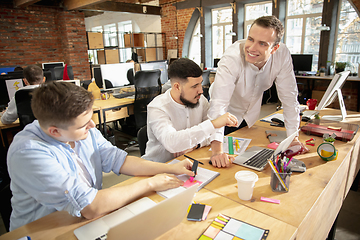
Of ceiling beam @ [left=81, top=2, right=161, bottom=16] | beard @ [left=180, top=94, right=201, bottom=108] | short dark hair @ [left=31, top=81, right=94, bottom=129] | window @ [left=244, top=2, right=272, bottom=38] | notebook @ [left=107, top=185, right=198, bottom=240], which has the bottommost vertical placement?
notebook @ [left=107, top=185, right=198, bottom=240]

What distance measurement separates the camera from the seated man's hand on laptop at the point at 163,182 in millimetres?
1086

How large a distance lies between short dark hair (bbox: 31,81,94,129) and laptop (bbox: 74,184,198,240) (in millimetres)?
395

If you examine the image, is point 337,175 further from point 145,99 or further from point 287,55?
point 145,99

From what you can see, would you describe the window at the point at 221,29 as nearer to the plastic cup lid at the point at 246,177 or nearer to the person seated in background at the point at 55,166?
the plastic cup lid at the point at 246,177

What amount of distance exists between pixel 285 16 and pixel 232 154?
704 cm

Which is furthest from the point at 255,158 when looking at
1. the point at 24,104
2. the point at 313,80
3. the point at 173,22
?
the point at 173,22

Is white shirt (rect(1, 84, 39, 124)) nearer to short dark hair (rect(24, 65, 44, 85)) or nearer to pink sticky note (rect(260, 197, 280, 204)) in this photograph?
short dark hair (rect(24, 65, 44, 85))

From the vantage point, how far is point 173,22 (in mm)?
9172

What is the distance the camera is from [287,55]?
68.4 inches

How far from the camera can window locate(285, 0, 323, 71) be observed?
6438 millimetres

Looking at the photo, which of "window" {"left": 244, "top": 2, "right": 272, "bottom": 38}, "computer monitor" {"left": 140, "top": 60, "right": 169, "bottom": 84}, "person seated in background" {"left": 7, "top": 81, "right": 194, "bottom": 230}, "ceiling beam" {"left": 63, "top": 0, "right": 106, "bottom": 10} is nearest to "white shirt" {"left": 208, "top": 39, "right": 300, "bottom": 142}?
"person seated in background" {"left": 7, "top": 81, "right": 194, "bottom": 230}

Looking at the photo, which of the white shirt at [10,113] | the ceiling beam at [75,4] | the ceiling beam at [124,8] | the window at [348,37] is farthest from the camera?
the ceiling beam at [124,8]

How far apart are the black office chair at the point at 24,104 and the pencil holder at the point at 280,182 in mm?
2238

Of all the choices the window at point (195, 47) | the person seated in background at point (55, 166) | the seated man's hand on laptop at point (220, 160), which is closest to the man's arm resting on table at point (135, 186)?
the person seated in background at point (55, 166)
